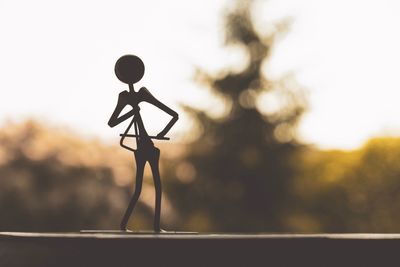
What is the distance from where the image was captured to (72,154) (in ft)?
84.6

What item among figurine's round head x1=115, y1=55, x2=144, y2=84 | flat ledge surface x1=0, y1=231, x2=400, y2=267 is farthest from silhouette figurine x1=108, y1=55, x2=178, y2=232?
flat ledge surface x1=0, y1=231, x2=400, y2=267

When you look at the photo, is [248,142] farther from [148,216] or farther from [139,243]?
[139,243]

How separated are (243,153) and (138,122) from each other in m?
17.9

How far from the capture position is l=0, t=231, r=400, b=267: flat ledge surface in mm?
3607

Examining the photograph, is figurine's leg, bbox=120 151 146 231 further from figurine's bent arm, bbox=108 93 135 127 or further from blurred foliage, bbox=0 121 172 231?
blurred foliage, bbox=0 121 172 231

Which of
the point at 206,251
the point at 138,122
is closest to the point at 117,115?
the point at 138,122

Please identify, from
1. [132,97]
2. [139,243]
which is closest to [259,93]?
[132,97]

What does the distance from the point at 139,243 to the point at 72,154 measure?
2249 centimetres

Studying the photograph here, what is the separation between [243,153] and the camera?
22812 millimetres

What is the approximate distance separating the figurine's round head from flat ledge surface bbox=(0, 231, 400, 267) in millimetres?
1485

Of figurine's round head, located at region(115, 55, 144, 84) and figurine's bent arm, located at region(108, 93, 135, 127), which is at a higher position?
figurine's round head, located at region(115, 55, 144, 84)

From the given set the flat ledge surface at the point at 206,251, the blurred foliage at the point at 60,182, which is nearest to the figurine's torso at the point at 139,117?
the flat ledge surface at the point at 206,251

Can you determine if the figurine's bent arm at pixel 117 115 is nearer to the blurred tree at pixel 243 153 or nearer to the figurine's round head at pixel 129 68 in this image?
the figurine's round head at pixel 129 68

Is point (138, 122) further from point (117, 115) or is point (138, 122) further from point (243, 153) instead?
point (243, 153)
